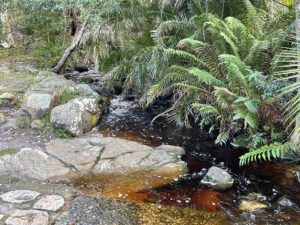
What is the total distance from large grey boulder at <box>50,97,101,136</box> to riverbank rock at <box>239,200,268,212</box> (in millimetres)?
2921

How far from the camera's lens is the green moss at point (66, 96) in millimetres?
5227

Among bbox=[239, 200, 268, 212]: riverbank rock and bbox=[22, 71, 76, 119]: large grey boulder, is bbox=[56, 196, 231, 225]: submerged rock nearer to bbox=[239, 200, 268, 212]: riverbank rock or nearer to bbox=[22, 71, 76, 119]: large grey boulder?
bbox=[239, 200, 268, 212]: riverbank rock

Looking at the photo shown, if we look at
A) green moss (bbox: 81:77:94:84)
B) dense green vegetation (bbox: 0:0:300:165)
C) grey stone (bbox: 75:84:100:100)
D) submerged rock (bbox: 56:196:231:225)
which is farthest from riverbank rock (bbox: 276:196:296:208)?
green moss (bbox: 81:77:94:84)

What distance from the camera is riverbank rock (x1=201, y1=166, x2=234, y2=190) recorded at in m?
3.21

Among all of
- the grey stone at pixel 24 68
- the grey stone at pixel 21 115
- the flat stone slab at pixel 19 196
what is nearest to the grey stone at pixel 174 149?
the flat stone slab at pixel 19 196

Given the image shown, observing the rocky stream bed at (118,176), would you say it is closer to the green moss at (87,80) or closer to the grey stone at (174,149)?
the grey stone at (174,149)

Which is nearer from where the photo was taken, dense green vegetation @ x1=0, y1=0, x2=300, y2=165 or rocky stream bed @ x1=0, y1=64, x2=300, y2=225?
rocky stream bed @ x1=0, y1=64, x2=300, y2=225

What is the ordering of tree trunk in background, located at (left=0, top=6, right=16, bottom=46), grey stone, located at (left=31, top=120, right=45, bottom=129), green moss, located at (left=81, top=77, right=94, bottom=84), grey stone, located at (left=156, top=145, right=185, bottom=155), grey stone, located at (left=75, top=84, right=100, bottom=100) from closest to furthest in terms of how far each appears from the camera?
grey stone, located at (left=156, top=145, right=185, bottom=155) < grey stone, located at (left=31, top=120, right=45, bottom=129) < grey stone, located at (left=75, top=84, right=100, bottom=100) < green moss, located at (left=81, top=77, right=94, bottom=84) < tree trunk in background, located at (left=0, top=6, right=16, bottom=46)

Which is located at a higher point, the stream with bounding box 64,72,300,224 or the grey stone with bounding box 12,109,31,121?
the grey stone with bounding box 12,109,31,121

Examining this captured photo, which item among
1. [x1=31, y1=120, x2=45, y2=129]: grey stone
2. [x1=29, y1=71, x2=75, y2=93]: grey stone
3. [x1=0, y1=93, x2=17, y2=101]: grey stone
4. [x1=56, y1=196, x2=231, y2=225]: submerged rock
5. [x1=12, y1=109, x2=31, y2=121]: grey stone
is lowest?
[x1=56, y1=196, x2=231, y2=225]: submerged rock

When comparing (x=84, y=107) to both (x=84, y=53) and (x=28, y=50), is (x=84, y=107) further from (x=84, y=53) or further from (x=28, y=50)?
(x=28, y=50)

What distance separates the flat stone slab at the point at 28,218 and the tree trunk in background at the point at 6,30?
28.9 feet

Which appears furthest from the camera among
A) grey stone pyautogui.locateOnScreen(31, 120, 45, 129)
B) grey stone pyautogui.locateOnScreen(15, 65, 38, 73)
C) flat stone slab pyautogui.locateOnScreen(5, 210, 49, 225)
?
grey stone pyautogui.locateOnScreen(15, 65, 38, 73)

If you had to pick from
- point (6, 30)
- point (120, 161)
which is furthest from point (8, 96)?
point (6, 30)
